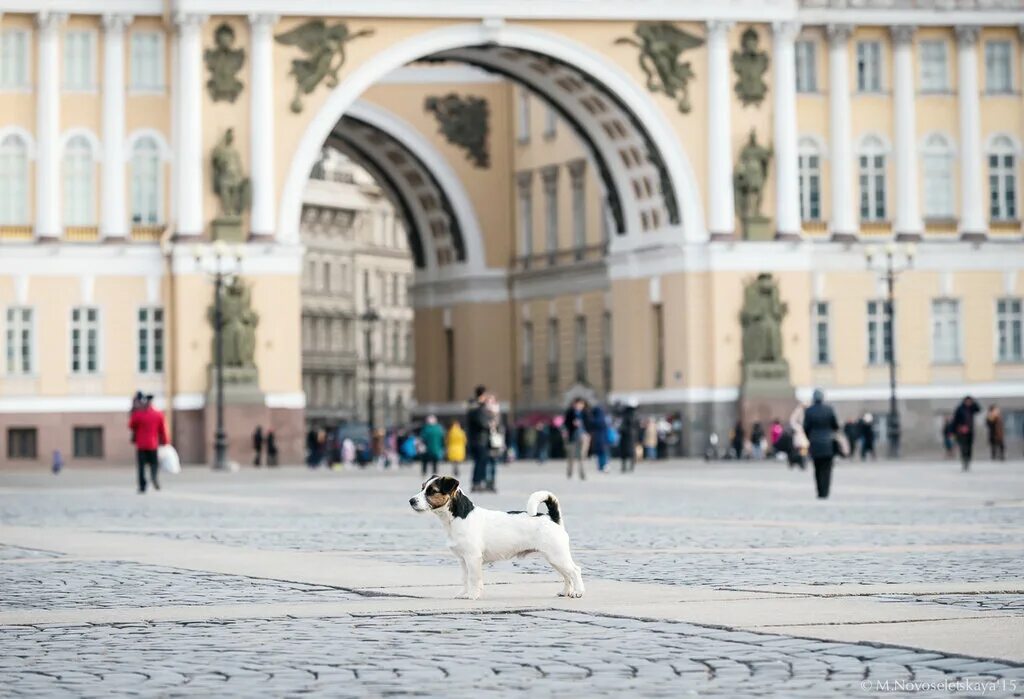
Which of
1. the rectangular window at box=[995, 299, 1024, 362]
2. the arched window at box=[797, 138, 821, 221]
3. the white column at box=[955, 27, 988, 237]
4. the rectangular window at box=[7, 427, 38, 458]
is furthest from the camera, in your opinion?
the rectangular window at box=[995, 299, 1024, 362]

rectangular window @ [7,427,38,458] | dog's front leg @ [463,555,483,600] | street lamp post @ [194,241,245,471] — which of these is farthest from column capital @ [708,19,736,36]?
dog's front leg @ [463,555,483,600]

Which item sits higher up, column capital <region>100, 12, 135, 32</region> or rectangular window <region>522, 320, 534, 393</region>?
column capital <region>100, 12, 135, 32</region>

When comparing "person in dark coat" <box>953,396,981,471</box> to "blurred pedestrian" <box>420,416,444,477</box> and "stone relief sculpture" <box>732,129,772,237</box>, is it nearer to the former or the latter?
"blurred pedestrian" <box>420,416,444,477</box>

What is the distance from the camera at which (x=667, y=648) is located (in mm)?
14734

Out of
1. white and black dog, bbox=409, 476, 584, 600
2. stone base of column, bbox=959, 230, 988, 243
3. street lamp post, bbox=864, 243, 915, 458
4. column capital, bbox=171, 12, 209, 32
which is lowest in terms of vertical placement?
white and black dog, bbox=409, 476, 584, 600

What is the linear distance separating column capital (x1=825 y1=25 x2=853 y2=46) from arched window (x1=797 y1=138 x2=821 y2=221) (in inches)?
124

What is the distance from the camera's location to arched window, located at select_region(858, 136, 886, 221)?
76312 mm

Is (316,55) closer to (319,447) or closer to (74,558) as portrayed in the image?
(319,447)

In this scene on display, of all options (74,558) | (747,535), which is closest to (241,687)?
(74,558)

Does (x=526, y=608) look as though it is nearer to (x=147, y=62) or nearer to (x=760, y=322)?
(x=147, y=62)

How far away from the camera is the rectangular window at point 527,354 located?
87688 millimetres

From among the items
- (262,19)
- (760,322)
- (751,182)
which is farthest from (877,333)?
(262,19)

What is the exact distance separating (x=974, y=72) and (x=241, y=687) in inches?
2592

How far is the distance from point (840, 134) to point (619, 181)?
7066 millimetres
